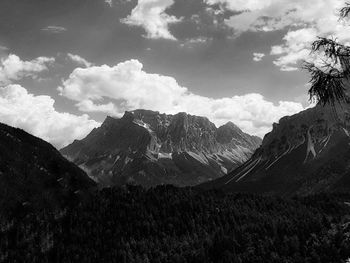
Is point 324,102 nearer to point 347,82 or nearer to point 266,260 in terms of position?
point 347,82

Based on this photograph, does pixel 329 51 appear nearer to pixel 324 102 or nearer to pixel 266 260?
pixel 324 102

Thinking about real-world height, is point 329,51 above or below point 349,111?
above

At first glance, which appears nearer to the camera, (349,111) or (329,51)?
(329,51)

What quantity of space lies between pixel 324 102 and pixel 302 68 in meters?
2.62

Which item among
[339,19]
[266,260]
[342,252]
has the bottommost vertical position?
[266,260]

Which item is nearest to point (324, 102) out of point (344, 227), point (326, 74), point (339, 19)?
point (326, 74)

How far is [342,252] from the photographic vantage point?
60500 millimetres

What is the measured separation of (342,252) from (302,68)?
42.7 meters

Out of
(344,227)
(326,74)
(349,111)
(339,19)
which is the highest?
(339,19)

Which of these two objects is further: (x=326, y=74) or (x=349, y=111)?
(x=349, y=111)

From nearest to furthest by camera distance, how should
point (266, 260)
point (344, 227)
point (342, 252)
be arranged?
point (344, 227)
point (342, 252)
point (266, 260)

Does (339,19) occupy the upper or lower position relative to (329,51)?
upper

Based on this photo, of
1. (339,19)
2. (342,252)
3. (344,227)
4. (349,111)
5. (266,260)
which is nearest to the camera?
(339,19)

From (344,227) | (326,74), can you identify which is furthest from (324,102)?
(344,227)
